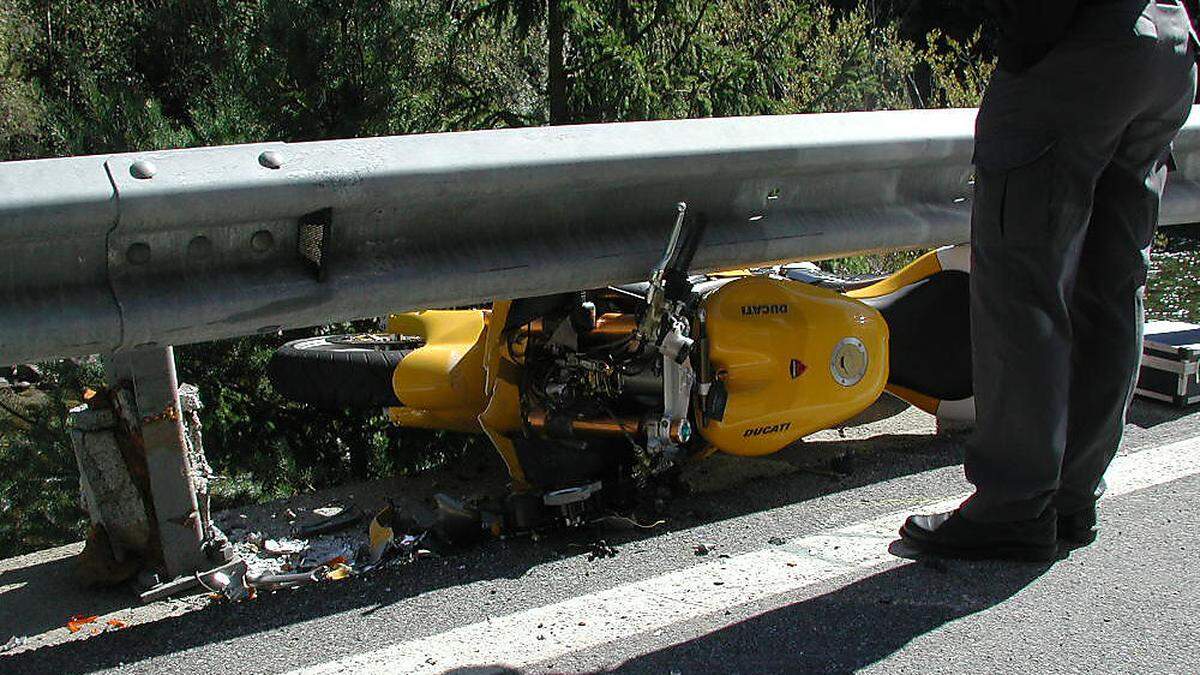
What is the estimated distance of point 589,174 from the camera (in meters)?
3.07

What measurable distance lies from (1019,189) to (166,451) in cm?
207

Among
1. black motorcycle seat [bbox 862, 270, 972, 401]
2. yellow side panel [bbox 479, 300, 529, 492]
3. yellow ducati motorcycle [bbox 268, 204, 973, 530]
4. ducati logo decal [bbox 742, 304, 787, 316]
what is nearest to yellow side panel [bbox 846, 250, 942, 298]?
black motorcycle seat [bbox 862, 270, 972, 401]

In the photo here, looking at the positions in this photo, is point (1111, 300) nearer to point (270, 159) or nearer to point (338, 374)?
point (270, 159)

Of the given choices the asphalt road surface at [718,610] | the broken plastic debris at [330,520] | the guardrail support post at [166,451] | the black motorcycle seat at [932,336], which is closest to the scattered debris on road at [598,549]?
the asphalt road surface at [718,610]

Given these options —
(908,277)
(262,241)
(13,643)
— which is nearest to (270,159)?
(262,241)

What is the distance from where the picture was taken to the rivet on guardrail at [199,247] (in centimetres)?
267

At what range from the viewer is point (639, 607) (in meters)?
2.75

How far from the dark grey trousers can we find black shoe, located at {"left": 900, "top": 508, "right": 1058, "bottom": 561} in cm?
3

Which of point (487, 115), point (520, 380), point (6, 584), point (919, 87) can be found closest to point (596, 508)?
point (520, 380)

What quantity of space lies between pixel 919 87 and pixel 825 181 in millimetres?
6739

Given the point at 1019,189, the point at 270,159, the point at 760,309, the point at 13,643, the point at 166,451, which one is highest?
the point at 270,159

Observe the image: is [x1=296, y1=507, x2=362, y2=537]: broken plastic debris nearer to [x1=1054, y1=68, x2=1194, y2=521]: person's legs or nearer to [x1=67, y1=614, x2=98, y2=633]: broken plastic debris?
[x1=67, y1=614, x2=98, y2=633]: broken plastic debris

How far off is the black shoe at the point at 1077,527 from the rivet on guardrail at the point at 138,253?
2.24m

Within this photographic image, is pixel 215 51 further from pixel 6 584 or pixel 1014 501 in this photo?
pixel 1014 501
